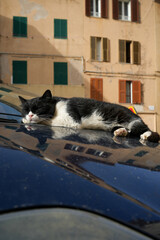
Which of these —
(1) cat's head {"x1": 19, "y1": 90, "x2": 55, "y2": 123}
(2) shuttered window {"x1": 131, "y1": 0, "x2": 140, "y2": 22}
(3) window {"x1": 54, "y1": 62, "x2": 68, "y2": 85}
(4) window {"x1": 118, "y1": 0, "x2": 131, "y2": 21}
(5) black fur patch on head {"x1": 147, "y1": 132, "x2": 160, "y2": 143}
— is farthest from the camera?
(4) window {"x1": 118, "y1": 0, "x2": 131, "y2": 21}

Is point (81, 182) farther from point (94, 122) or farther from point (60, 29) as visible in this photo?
point (60, 29)

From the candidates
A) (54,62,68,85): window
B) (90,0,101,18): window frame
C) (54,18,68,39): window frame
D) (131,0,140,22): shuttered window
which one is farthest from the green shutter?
(131,0,140,22): shuttered window

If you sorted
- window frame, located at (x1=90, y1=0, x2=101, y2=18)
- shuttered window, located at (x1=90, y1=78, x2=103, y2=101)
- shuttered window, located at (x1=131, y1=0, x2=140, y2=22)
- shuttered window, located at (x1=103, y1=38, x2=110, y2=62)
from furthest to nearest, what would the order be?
1. shuttered window, located at (x1=131, y1=0, x2=140, y2=22)
2. window frame, located at (x1=90, y1=0, x2=101, y2=18)
3. shuttered window, located at (x1=103, y1=38, x2=110, y2=62)
4. shuttered window, located at (x1=90, y1=78, x2=103, y2=101)

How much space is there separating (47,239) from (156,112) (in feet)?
45.0

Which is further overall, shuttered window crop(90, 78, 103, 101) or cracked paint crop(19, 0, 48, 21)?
shuttered window crop(90, 78, 103, 101)

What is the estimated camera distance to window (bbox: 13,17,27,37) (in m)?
12.3

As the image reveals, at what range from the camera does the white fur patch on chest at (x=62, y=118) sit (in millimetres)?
1695

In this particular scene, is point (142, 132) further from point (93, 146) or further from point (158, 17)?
point (158, 17)

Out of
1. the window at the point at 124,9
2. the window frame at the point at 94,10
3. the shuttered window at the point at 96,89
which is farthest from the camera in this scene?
the window at the point at 124,9

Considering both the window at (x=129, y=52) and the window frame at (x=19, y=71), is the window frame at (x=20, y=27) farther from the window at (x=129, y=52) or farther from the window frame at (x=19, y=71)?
the window at (x=129, y=52)

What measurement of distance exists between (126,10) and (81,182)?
15.1m

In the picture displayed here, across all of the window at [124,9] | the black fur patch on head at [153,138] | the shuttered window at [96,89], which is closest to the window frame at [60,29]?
the shuttered window at [96,89]

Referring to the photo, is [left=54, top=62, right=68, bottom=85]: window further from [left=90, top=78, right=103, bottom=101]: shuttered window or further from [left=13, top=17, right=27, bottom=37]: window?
[left=13, top=17, right=27, bottom=37]: window

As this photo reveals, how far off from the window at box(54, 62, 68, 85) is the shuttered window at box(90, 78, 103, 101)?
141 cm
